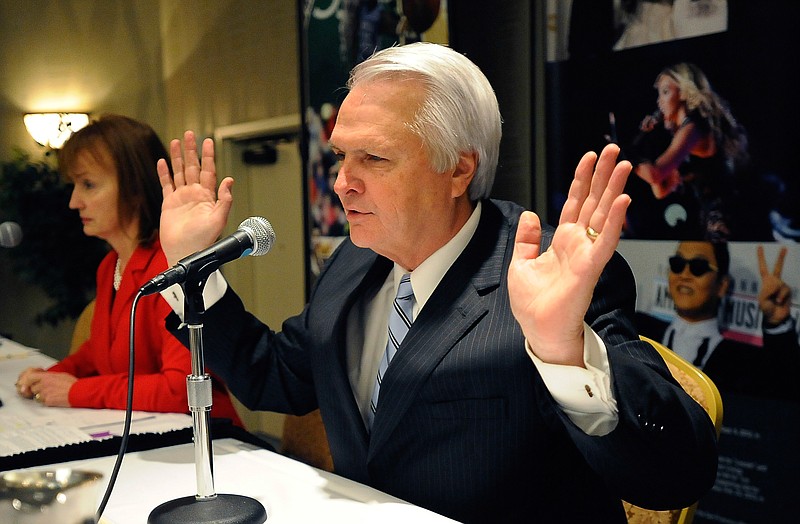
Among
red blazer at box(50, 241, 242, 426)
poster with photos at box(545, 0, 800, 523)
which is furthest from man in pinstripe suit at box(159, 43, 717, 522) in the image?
poster with photos at box(545, 0, 800, 523)

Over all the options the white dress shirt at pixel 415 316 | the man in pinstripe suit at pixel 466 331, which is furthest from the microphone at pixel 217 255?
the white dress shirt at pixel 415 316

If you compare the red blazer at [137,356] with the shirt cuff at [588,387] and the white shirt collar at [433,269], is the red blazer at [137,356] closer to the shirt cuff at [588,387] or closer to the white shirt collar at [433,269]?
the white shirt collar at [433,269]

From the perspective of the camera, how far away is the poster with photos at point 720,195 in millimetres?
2303

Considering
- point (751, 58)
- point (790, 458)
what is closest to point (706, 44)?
point (751, 58)

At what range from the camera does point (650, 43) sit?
256 centimetres

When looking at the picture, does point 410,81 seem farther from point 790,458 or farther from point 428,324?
point 790,458

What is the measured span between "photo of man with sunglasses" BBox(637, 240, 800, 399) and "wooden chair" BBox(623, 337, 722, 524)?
0.88 metres

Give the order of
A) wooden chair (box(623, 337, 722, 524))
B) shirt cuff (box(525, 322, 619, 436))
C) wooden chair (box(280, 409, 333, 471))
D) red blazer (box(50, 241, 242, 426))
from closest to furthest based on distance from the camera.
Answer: shirt cuff (box(525, 322, 619, 436)) < wooden chair (box(623, 337, 722, 524)) < wooden chair (box(280, 409, 333, 471)) < red blazer (box(50, 241, 242, 426))

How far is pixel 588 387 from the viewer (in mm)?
1185

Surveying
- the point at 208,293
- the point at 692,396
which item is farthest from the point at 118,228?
the point at 692,396

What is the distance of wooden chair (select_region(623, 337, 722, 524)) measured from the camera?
144 centimetres

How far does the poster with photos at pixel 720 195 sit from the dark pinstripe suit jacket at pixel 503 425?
1097 mm

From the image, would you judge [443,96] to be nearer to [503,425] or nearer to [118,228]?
[503,425]

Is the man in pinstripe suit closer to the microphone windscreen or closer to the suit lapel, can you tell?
the suit lapel
